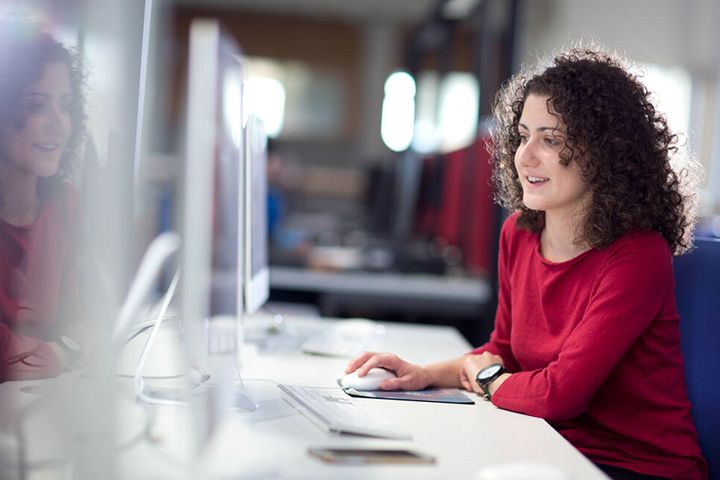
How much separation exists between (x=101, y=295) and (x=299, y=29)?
9.72 metres

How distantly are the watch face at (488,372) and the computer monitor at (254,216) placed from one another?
440mm

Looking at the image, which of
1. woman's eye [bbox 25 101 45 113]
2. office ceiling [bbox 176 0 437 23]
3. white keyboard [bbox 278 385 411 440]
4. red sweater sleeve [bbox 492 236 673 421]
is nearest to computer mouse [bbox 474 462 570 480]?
white keyboard [bbox 278 385 411 440]

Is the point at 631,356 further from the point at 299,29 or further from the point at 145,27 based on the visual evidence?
the point at 299,29

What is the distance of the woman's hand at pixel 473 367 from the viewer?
145 cm

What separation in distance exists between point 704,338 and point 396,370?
0.52 meters

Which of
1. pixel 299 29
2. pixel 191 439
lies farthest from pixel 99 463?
pixel 299 29

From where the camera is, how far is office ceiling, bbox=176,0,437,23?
29.7ft

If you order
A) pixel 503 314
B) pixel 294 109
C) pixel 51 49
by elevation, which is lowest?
pixel 503 314

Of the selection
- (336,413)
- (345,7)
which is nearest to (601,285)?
(336,413)

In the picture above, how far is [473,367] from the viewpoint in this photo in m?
1.47

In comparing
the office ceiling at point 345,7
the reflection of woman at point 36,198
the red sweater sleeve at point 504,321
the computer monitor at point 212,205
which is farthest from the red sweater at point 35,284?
the office ceiling at point 345,7

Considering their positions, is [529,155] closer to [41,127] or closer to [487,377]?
[487,377]

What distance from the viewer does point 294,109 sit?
1052cm

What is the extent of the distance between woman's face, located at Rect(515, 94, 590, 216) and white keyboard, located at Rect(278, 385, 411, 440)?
47cm
